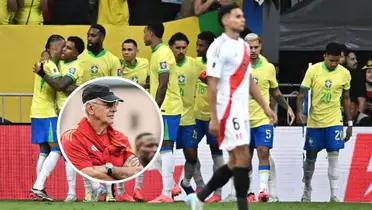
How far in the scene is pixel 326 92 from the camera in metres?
17.8

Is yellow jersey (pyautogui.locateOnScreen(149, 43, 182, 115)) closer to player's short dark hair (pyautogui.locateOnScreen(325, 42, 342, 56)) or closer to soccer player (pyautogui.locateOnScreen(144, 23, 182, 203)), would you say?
soccer player (pyautogui.locateOnScreen(144, 23, 182, 203))

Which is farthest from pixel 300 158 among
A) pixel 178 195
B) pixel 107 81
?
pixel 107 81

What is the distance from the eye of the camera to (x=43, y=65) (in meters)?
17.5

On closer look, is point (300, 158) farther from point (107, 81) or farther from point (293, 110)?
point (107, 81)

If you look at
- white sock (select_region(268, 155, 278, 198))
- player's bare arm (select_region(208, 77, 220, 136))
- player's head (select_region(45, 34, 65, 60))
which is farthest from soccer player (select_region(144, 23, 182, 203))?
player's bare arm (select_region(208, 77, 220, 136))

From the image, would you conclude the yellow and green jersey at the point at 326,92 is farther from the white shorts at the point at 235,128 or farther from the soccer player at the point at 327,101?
the white shorts at the point at 235,128

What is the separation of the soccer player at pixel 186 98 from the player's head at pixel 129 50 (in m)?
0.65

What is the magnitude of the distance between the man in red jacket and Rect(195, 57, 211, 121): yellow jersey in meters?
1.37

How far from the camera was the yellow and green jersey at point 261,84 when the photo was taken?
17422 millimetres

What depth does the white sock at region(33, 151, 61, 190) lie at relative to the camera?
697 inches

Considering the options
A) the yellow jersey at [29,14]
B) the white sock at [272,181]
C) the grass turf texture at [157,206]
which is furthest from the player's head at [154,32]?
the yellow jersey at [29,14]

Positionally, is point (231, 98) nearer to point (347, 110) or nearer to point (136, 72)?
point (347, 110)

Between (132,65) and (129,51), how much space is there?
26 cm

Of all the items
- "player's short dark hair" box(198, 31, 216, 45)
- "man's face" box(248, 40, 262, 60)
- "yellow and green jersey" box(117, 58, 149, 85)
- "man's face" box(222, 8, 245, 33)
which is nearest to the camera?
"man's face" box(222, 8, 245, 33)
